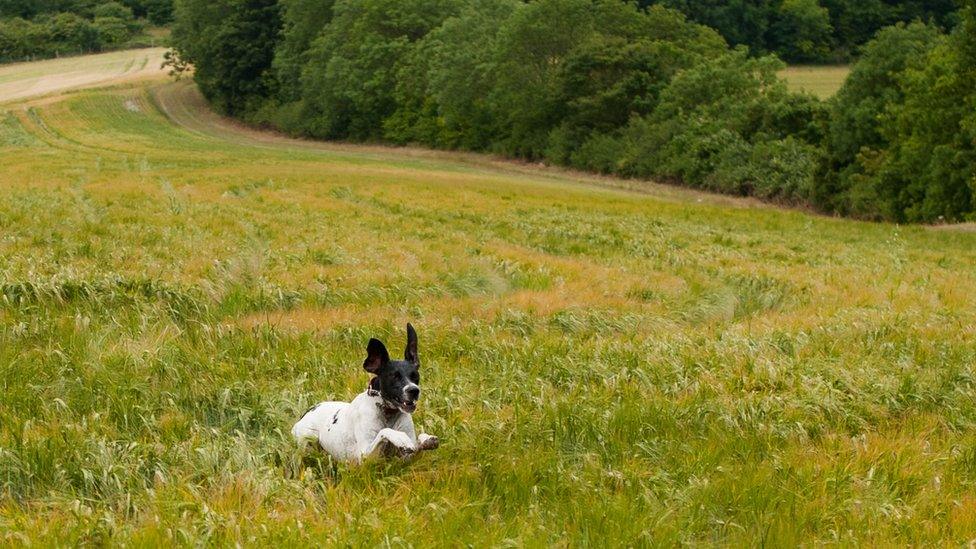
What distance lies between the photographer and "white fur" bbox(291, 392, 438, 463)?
19.4 ft

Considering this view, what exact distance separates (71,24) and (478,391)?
141929mm

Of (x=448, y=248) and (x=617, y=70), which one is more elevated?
(x=617, y=70)

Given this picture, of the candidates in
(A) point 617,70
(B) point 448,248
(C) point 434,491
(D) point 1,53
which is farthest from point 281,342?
(D) point 1,53

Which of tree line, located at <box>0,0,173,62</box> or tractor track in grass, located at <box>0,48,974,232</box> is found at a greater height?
tree line, located at <box>0,0,173,62</box>

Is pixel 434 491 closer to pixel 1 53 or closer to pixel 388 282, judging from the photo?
pixel 388 282

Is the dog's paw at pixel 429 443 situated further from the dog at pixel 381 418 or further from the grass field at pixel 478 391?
the grass field at pixel 478 391

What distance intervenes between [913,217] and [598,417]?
1714 inches

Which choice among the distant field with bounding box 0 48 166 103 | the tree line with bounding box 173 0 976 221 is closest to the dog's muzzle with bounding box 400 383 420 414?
the tree line with bounding box 173 0 976 221

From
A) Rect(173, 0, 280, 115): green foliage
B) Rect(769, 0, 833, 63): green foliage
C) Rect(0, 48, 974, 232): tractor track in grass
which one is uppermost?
Rect(769, 0, 833, 63): green foliage

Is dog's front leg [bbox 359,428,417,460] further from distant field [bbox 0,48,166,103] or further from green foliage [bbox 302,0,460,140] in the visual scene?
distant field [bbox 0,48,166,103]

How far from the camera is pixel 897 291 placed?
16406 millimetres

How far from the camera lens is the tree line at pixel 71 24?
128625mm

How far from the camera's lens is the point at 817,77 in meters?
91.9

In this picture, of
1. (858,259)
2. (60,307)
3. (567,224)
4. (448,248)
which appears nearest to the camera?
(60,307)
